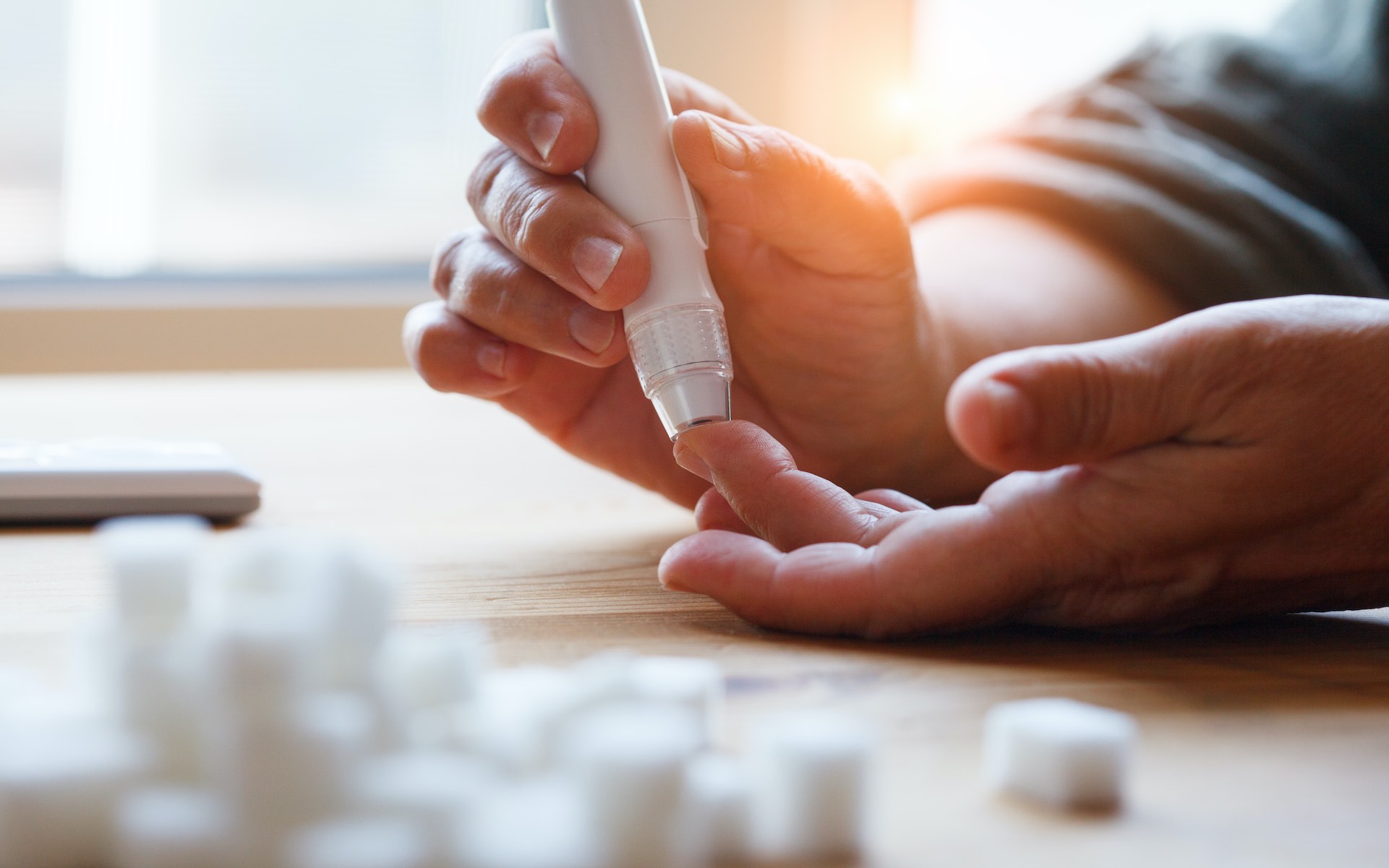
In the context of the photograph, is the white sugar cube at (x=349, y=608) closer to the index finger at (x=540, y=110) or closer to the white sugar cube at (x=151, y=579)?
the white sugar cube at (x=151, y=579)

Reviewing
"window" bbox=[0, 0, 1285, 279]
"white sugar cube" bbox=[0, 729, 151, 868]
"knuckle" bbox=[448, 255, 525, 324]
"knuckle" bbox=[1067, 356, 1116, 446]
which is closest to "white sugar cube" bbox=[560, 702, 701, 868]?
"white sugar cube" bbox=[0, 729, 151, 868]

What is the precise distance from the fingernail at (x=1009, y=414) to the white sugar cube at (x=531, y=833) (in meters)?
0.19

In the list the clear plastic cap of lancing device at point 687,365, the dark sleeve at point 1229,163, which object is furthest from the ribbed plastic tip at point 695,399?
the dark sleeve at point 1229,163

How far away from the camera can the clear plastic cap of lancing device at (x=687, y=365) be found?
56 centimetres

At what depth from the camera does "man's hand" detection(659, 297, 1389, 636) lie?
1.47 ft

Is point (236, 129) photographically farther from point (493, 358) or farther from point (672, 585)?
point (672, 585)

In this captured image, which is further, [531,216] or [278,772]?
[531,216]

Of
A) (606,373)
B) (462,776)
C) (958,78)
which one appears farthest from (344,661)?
(958,78)

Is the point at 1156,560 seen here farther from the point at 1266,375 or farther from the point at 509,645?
the point at 509,645

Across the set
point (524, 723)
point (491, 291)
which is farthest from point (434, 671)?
point (491, 291)

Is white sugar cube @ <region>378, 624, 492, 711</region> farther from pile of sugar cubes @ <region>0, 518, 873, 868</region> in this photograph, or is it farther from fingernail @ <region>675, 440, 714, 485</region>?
fingernail @ <region>675, 440, 714, 485</region>

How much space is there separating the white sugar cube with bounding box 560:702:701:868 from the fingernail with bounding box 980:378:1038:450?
0.18m

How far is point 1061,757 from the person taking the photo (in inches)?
12.4

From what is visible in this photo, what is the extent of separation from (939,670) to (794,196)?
0.29 m
